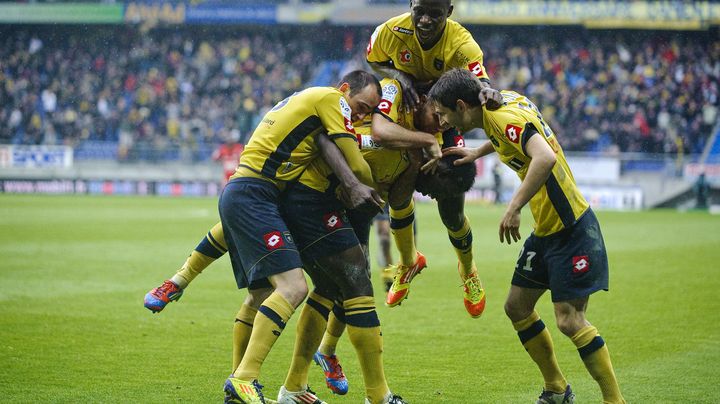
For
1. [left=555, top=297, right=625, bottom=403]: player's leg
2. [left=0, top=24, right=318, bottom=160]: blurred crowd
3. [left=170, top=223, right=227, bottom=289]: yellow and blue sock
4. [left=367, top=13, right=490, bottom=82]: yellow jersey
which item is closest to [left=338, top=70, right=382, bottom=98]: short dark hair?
[left=367, top=13, right=490, bottom=82]: yellow jersey

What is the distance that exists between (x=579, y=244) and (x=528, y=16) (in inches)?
1328

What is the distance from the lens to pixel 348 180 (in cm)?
584

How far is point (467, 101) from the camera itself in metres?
5.83

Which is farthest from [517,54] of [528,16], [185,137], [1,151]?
[1,151]

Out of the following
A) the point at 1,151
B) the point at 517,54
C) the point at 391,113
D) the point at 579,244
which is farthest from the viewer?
the point at 517,54

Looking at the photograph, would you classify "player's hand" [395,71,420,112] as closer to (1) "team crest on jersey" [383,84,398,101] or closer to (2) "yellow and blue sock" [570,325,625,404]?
(1) "team crest on jersey" [383,84,398,101]

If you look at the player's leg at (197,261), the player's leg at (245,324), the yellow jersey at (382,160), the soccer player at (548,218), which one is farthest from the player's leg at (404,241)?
the soccer player at (548,218)

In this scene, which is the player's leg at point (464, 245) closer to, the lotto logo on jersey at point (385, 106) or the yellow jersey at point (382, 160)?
the yellow jersey at point (382, 160)

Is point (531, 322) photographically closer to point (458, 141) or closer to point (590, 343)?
point (590, 343)

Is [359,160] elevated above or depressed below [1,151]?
above

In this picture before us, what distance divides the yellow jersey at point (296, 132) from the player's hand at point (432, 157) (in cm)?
76

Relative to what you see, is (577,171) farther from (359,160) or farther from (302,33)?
(359,160)

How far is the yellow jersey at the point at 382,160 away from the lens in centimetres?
612

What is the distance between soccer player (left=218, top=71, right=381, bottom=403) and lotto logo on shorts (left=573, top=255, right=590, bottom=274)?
1.36m
